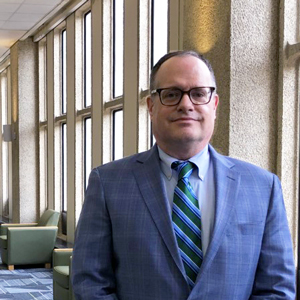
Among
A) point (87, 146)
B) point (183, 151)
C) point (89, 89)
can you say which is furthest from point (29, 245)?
point (183, 151)

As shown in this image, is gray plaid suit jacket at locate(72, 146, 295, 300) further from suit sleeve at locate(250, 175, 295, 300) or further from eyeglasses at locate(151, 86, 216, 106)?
eyeglasses at locate(151, 86, 216, 106)

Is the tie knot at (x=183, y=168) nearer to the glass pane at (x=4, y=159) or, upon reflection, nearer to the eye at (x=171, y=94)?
the eye at (x=171, y=94)

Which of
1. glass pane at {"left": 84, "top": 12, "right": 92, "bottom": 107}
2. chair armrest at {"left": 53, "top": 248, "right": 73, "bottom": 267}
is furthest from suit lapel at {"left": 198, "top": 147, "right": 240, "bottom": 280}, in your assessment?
glass pane at {"left": 84, "top": 12, "right": 92, "bottom": 107}

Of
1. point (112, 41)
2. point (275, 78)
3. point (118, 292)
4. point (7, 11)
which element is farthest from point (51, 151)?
point (118, 292)

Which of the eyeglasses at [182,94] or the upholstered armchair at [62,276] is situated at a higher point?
the eyeglasses at [182,94]

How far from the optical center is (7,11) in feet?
36.2

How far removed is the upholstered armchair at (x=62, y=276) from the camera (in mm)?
7041

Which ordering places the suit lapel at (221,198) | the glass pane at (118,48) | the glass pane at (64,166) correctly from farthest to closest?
the glass pane at (64,166)
the glass pane at (118,48)
the suit lapel at (221,198)

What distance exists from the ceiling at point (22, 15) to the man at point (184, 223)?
903cm

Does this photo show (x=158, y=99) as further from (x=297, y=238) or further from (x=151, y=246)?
(x=297, y=238)

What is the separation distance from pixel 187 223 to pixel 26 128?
41.3ft

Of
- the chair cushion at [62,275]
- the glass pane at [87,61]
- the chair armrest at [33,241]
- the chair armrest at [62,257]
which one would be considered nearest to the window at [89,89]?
the glass pane at [87,61]

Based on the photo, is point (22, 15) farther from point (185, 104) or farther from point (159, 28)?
point (185, 104)

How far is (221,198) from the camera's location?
1.77m
